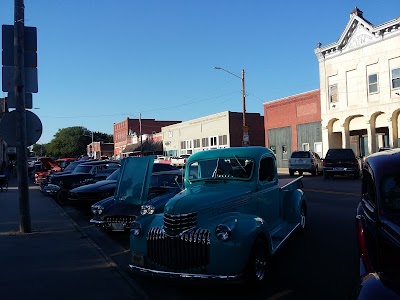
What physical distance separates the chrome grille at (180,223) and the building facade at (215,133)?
4239 centimetres

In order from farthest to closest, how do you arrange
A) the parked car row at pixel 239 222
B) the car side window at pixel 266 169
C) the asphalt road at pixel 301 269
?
the car side window at pixel 266 169
the asphalt road at pixel 301 269
the parked car row at pixel 239 222

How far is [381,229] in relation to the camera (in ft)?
12.4

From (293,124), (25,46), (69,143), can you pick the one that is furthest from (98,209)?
(69,143)

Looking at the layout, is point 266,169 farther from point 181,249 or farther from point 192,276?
point 192,276

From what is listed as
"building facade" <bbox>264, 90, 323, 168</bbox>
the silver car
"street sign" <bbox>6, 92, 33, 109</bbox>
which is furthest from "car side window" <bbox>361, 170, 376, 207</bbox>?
"building facade" <bbox>264, 90, 323, 168</bbox>

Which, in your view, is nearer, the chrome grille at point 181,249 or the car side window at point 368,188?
the car side window at point 368,188

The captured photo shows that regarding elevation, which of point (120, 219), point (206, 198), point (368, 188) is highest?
point (368, 188)

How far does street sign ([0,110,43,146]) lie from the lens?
9.65m

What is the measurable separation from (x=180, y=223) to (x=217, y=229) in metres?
0.54

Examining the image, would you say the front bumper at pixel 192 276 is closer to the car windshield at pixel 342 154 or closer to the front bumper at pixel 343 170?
the front bumper at pixel 343 170

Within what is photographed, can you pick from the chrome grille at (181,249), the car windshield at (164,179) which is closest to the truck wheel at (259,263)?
the chrome grille at (181,249)

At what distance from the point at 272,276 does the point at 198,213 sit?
1.56m

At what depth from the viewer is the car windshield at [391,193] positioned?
389 cm

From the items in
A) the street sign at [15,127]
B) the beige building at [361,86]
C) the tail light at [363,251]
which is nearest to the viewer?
the tail light at [363,251]
